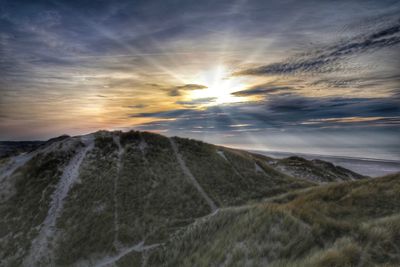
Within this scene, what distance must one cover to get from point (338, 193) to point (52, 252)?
29394 millimetres

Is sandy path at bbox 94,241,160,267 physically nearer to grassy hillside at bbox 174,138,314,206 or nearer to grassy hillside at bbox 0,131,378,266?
grassy hillside at bbox 0,131,378,266

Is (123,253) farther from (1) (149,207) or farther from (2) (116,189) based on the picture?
(2) (116,189)

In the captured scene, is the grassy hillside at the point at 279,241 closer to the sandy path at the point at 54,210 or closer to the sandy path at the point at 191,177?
the sandy path at the point at 191,177

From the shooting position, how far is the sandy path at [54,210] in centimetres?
2550

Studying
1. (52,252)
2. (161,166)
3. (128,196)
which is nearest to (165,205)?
(128,196)

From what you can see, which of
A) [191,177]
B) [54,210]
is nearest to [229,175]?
[191,177]

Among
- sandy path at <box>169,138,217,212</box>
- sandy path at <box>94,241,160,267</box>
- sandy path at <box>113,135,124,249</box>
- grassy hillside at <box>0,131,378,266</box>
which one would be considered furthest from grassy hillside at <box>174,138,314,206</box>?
sandy path at <box>94,241,160,267</box>

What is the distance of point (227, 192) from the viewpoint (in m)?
37.8

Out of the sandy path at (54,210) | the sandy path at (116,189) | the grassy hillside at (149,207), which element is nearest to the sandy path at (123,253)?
the grassy hillside at (149,207)

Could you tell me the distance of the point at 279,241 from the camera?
22.6 feet

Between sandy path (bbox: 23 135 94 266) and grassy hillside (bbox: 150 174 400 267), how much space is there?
25329 mm

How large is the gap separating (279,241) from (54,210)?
33.2m

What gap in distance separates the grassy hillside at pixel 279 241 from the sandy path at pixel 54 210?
83.1 feet

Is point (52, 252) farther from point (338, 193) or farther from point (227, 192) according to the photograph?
point (338, 193)
